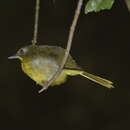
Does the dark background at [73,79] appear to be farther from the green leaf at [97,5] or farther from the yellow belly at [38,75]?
the green leaf at [97,5]

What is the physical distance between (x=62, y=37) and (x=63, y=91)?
1.33ft

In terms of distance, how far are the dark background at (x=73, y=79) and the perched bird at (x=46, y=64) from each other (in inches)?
55.0

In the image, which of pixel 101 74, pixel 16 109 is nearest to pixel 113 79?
pixel 101 74

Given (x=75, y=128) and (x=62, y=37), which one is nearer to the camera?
(x=62, y=37)

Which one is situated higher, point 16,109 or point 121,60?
point 121,60

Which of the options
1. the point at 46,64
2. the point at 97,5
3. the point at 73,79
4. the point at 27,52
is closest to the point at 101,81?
the point at 46,64

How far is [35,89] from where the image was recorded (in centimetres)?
388

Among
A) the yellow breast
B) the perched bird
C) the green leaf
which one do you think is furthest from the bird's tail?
the green leaf

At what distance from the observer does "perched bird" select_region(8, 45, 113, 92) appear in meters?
2.18

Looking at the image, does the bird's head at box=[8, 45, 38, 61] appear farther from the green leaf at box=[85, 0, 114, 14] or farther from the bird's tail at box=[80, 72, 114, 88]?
the green leaf at box=[85, 0, 114, 14]

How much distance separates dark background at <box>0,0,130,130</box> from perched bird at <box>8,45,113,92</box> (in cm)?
140

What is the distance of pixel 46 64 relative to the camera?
7.24 ft

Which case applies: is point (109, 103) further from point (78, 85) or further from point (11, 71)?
point (11, 71)

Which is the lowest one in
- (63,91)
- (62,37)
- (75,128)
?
(75,128)
